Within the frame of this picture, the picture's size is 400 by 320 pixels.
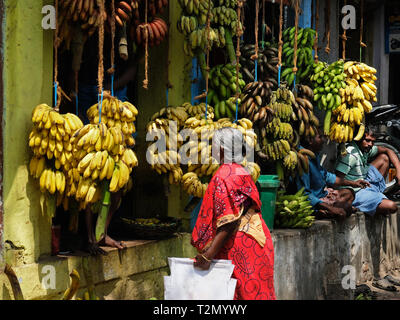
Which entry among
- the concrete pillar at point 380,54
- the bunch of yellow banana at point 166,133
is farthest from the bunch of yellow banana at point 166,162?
the concrete pillar at point 380,54

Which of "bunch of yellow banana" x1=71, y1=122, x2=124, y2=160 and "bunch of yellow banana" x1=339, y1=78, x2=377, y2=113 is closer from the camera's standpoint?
"bunch of yellow banana" x1=71, y1=122, x2=124, y2=160

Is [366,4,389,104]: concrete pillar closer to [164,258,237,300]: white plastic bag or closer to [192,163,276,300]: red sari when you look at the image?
[192,163,276,300]: red sari

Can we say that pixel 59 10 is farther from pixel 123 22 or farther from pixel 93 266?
pixel 93 266

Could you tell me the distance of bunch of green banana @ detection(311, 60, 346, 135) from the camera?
22.5 feet

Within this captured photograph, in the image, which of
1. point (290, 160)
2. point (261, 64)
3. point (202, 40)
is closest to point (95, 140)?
point (202, 40)

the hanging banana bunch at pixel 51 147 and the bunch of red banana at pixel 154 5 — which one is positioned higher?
the bunch of red banana at pixel 154 5

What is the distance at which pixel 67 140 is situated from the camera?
428 cm

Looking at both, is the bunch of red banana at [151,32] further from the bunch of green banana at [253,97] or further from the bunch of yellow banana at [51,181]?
the bunch of yellow banana at [51,181]

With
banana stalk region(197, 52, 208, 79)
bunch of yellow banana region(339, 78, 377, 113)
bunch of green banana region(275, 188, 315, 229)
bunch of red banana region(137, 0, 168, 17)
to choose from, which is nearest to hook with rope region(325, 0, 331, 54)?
bunch of yellow banana region(339, 78, 377, 113)

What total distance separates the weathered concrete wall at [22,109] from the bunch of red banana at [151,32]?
2.97 ft

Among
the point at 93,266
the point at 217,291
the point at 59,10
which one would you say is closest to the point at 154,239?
the point at 93,266

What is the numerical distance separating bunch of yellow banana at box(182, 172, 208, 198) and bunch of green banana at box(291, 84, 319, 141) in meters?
1.61

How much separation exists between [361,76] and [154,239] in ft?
11.2

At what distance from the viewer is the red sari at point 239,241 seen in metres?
3.84
